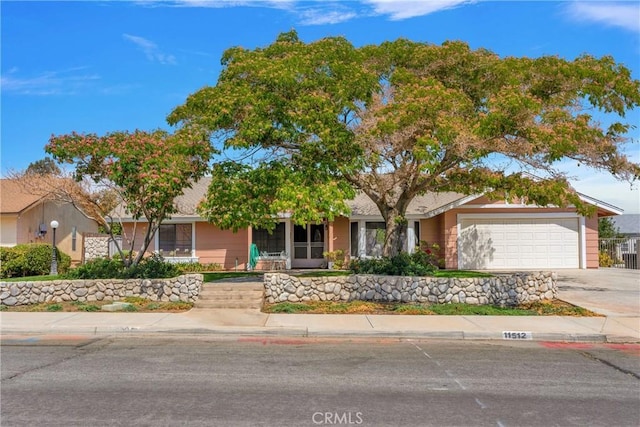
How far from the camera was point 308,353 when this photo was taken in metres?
8.88

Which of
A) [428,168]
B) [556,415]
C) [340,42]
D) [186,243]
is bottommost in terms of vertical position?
[556,415]

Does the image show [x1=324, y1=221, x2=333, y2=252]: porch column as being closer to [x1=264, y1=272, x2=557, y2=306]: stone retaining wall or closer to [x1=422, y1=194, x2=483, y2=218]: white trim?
[x1=422, y1=194, x2=483, y2=218]: white trim

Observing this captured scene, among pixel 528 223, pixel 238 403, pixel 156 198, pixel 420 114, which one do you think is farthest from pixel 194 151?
pixel 528 223

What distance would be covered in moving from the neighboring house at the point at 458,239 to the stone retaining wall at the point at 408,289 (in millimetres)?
8534

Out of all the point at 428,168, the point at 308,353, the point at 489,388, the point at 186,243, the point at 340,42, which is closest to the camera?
the point at 489,388

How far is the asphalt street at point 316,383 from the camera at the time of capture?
18.4ft

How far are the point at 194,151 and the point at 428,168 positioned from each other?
20.6 feet

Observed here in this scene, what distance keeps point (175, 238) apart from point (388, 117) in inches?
538

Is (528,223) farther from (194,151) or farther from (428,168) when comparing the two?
(194,151)

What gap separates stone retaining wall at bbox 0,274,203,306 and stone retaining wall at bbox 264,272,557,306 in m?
2.19

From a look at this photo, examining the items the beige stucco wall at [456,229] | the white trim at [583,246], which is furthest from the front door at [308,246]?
the white trim at [583,246]

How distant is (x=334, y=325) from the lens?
11109 mm

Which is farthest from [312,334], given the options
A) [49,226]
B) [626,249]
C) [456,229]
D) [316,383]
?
[49,226]

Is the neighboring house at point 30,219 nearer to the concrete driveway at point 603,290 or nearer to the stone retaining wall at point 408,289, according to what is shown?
the stone retaining wall at point 408,289
